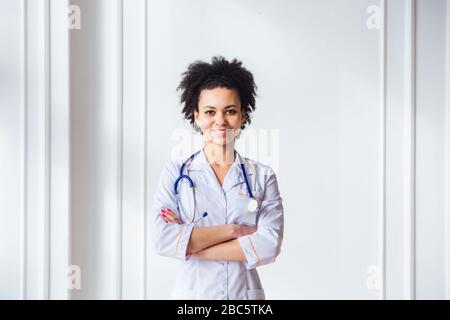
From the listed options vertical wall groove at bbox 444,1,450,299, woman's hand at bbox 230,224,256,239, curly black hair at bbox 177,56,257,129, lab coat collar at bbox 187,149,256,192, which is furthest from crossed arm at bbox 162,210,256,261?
vertical wall groove at bbox 444,1,450,299

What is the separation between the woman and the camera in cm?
171

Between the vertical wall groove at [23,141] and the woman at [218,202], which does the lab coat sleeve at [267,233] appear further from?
the vertical wall groove at [23,141]

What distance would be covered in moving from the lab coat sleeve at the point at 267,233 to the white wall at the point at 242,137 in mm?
37

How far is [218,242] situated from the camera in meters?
1.71

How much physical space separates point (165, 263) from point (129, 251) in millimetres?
137

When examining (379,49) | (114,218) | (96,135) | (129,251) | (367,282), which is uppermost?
(379,49)

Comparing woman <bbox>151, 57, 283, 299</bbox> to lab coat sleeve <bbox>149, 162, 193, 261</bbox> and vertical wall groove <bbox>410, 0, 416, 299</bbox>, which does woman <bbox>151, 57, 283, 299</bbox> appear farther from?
vertical wall groove <bbox>410, 0, 416, 299</bbox>

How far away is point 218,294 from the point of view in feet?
5.68

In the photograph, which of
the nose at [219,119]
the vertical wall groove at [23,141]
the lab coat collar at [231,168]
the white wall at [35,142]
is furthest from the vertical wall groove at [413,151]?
the vertical wall groove at [23,141]

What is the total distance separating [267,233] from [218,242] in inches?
6.9
